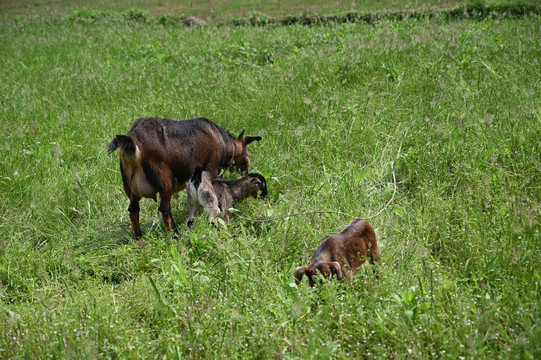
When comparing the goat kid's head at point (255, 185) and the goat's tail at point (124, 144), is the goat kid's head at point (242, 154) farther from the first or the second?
the goat's tail at point (124, 144)

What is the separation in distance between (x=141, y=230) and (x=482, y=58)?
5.92m

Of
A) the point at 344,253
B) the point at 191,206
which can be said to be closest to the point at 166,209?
the point at 191,206

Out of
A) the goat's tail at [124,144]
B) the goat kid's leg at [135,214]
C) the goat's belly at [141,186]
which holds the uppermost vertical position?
the goat's tail at [124,144]

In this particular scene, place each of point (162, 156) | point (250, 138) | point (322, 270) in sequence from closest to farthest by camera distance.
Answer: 1. point (322, 270)
2. point (162, 156)
3. point (250, 138)

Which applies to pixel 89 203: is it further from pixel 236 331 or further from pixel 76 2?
pixel 76 2

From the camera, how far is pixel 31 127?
302 inches

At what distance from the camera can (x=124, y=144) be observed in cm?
455

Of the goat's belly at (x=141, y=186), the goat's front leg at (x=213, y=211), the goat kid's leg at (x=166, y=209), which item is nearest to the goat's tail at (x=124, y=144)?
the goat's belly at (x=141, y=186)

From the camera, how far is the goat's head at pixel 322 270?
366 cm

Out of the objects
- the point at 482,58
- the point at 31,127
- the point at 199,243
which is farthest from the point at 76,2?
the point at 199,243

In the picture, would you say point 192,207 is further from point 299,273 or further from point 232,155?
point 299,273

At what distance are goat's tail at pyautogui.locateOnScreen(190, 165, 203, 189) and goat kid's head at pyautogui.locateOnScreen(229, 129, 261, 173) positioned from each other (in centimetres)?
93

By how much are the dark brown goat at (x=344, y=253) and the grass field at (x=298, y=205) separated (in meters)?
0.16

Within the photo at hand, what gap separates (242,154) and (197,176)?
126 centimetres
